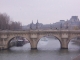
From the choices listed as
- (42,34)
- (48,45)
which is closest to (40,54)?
(42,34)

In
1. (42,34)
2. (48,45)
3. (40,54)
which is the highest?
(42,34)

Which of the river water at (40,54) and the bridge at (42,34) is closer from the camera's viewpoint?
the river water at (40,54)

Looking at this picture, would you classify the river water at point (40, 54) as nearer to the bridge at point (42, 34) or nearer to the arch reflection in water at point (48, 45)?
the bridge at point (42, 34)

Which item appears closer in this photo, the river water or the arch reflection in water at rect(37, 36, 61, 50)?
the river water

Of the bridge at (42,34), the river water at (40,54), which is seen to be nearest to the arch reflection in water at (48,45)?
the bridge at (42,34)

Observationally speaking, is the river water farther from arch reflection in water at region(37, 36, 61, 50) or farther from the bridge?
arch reflection in water at region(37, 36, 61, 50)

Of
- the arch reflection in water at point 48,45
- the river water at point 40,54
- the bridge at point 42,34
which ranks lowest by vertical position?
the river water at point 40,54

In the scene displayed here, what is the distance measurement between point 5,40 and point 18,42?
1113 centimetres

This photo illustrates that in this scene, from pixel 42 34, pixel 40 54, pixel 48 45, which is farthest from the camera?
pixel 48 45

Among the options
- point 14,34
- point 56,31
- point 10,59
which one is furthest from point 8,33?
point 10,59

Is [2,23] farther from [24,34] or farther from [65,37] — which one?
[65,37]

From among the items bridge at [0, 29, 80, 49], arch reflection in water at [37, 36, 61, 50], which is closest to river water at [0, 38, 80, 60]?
bridge at [0, 29, 80, 49]

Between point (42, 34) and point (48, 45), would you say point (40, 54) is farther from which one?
point (48, 45)

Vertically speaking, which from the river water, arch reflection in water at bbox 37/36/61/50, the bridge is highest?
the bridge
